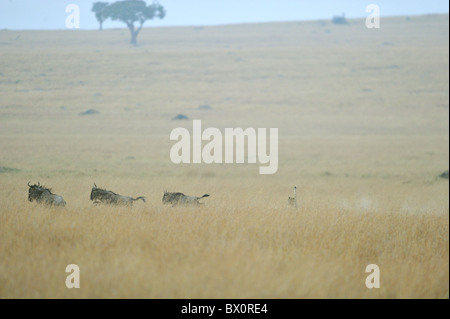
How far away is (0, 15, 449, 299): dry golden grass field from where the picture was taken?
651 centimetres

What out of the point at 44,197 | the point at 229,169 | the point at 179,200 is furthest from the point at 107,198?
the point at 229,169

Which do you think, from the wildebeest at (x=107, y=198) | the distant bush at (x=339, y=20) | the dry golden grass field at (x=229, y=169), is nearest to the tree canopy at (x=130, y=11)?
the dry golden grass field at (x=229, y=169)

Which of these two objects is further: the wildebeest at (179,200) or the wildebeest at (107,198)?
the wildebeest at (179,200)

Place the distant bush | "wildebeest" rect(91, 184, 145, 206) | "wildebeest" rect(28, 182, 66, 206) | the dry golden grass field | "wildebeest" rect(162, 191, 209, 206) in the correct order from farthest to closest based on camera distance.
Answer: the distant bush < "wildebeest" rect(162, 191, 209, 206) < "wildebeest" rect(91, 184, 145, 206) < "wildebeest" rect(28, 182, 66, 206) < the dry golden grass field

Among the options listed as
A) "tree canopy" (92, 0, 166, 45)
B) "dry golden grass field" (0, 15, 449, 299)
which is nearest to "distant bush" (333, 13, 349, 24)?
"dry golden grass field" (0, 15, 449, 299)

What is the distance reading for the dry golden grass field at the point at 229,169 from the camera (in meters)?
6.51

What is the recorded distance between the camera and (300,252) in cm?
747

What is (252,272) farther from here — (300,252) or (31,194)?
(31,194)

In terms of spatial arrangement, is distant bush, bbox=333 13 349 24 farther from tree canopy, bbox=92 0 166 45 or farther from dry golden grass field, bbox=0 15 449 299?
tree canopy, bbox=92 0 166 45

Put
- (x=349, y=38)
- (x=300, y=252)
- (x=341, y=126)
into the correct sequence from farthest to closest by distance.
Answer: (x=349, y=38) < (x=341, y=126) < (x=300, y=252)

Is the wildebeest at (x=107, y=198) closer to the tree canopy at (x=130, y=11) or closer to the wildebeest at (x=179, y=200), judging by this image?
the wildebeest at (x=179, y=200)

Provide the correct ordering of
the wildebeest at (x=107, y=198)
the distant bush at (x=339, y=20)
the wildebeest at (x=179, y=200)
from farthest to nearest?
the distant bush at (x=339, y=20) → the wildebeest at (x=179, y=200) → the wildebeest at (x=107, y=198)
